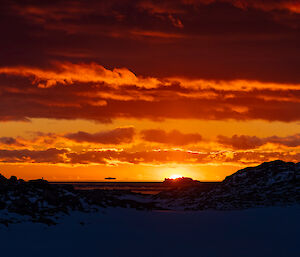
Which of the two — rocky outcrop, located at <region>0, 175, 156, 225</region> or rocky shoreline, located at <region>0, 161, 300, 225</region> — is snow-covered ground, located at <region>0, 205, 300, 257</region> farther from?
rocky shoreline, located at <region>0, 161, 300, 225</region>

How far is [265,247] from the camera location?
1434 centimetres

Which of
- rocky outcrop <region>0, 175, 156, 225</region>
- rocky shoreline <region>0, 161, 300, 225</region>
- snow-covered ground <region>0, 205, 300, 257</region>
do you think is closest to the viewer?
snow-covered ground <region>0, 205, 300, 257</region>

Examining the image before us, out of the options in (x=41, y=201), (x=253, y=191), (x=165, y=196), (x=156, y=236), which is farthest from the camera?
(x=165, y=196)

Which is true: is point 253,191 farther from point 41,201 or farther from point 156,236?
point 156,236

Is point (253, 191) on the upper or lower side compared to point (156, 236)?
upper

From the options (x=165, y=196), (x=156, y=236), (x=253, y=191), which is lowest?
(x=156, y=236)

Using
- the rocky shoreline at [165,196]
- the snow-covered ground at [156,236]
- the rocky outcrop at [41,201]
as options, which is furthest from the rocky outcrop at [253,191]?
the rocky outcrop at [41,201]

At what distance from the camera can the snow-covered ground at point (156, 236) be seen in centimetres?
1348

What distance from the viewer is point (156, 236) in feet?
54.2

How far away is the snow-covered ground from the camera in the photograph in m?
13.5

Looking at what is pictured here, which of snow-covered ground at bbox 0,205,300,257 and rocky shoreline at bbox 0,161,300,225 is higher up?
rocky shoreline at bbox 0,161,300,225

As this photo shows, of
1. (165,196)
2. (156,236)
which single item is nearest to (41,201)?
(156,236)

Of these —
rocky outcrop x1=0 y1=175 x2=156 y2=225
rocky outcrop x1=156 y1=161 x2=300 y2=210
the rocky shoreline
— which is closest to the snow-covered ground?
rocky outcrop x1=0 y1=175 x2=156 y2=225

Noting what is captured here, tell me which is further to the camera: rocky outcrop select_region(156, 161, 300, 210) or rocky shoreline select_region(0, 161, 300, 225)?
rocky outcrop select_region(156, 161, 300, 210)
